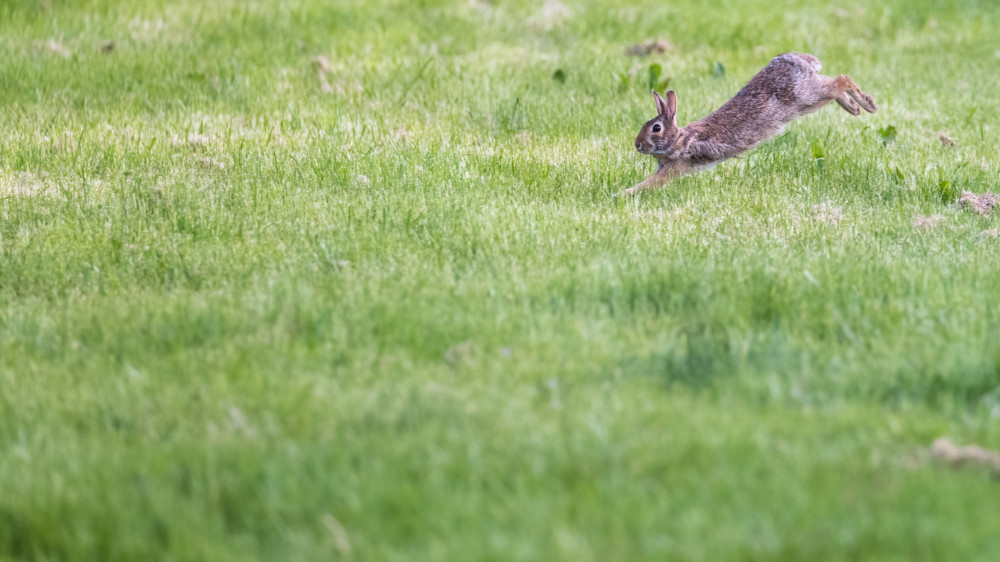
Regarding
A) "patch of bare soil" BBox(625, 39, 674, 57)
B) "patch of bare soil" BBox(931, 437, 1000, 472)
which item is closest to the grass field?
"patch of bare soil" BBox(931, 437, 1000, 472)

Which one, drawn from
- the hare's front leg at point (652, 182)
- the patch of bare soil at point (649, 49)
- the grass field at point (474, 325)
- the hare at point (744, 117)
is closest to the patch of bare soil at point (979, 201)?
the grass field at point (474, 325)

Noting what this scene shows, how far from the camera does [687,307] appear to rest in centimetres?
434

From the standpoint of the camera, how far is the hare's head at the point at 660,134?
6406 millimetres

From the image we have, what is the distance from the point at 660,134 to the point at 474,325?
8.99 feet

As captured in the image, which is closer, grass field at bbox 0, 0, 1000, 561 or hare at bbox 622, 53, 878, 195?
grass field at bbox 0, 0, 1000, 561

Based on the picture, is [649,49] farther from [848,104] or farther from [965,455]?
[965,455]

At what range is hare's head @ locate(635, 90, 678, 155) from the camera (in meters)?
6.41

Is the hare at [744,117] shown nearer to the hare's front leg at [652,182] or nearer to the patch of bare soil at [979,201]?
the hare's front leg at [652,182]

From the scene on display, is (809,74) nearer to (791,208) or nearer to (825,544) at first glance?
(791,208)

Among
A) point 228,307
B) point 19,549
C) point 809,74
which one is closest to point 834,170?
point 809,74

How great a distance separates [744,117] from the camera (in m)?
6.88

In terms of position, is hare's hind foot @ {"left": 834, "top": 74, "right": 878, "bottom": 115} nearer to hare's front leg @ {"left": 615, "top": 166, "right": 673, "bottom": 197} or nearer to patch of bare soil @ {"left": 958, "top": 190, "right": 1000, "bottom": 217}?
patch of bare soil @ {"left": 958, "top": 190, "right": 1000, "bottom": 217}

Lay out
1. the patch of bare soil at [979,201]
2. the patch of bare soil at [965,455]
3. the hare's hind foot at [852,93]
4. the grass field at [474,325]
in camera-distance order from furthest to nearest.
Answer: the hare's hind foot at [852,93] → the patch of bare soil at [979,201] → the patch of bare soil at [965,455] → the grass field at [474,325]

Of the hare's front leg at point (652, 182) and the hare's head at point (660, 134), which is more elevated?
the hare's head at point (660, 134)
